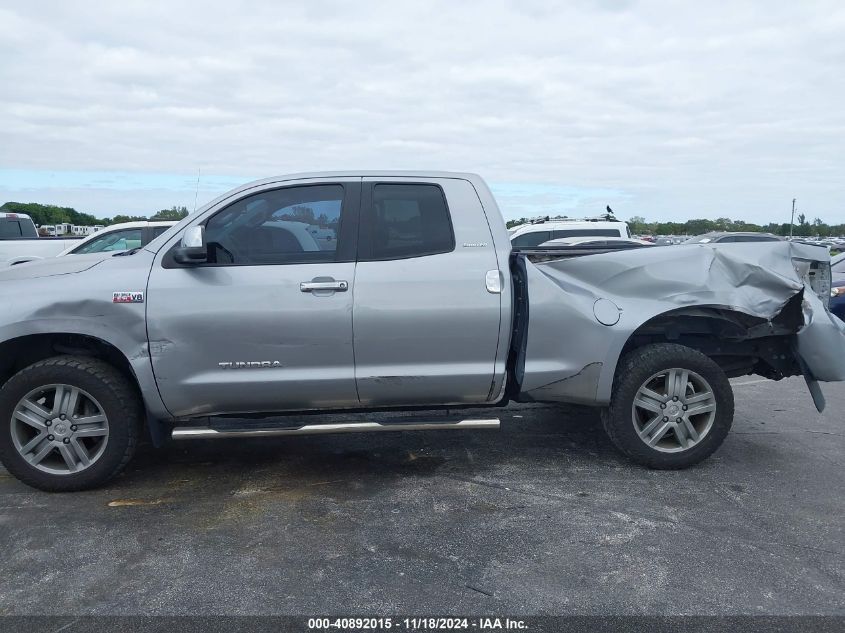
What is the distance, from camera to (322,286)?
4.36 m

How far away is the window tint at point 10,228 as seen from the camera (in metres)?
14.7

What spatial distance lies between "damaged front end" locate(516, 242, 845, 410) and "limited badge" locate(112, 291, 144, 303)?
236 centimetres

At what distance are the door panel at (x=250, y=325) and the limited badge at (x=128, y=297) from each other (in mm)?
59

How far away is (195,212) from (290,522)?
A: 199 cm

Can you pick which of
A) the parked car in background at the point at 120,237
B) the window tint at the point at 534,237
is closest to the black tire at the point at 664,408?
the parked car in background at the point at 120,237

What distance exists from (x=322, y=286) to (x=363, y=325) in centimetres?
34

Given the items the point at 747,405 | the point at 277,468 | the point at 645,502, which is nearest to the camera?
the point at 645,502

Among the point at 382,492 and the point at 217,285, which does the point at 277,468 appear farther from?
the point at 217,285

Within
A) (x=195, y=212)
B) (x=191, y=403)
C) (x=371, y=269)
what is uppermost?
(x=195, y=212)

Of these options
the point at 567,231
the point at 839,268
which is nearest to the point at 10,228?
the point at 567,231

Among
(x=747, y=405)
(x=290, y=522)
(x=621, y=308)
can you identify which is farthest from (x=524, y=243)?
(x=290, y=522)

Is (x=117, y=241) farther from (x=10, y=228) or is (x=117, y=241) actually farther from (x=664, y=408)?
(x=664, y=408)

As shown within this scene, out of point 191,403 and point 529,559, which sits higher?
point 191,403

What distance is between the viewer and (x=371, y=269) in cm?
443
